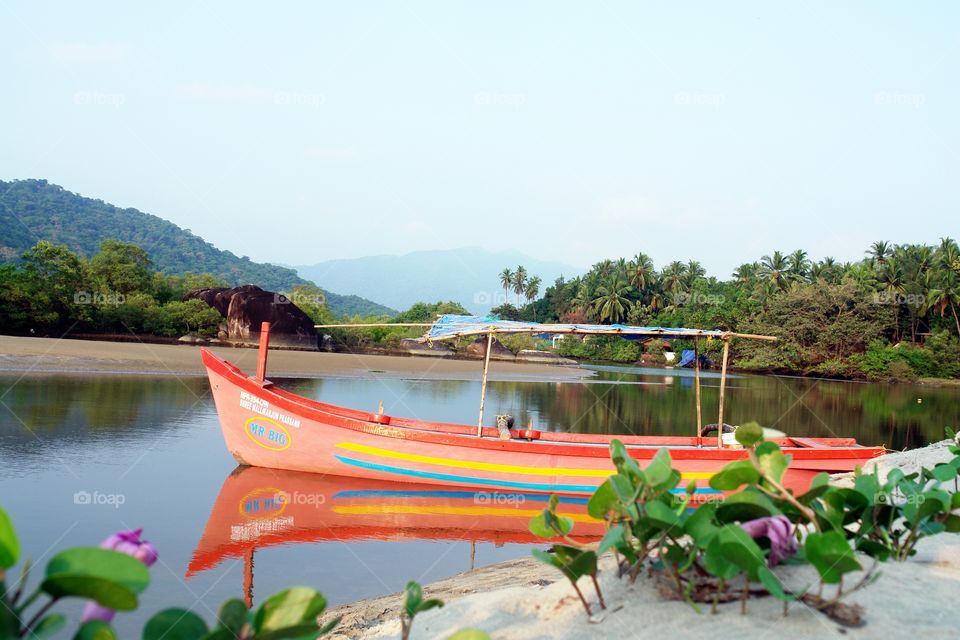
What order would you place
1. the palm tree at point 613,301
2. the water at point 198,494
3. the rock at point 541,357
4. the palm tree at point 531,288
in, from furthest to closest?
the palm tree at point 531,288 → the palm tree at point 613,301 → the rock at point 541,357 → the water at point 198,494

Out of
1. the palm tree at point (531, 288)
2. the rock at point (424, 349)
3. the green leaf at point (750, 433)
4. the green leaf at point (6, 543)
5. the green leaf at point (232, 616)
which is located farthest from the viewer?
the palm tree at point (531, 288)

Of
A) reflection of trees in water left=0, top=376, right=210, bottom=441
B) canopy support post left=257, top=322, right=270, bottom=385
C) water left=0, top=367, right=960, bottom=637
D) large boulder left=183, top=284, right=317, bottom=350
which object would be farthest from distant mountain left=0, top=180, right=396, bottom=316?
canopy support post left=257, top=322, right=270, bottom=385

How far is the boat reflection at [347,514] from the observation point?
8.08 metres

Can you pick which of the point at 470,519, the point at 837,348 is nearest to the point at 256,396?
the point at 470,519

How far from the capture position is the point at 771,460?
2340 millimetres

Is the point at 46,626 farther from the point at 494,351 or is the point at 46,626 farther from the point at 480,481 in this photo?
the point at 494,351

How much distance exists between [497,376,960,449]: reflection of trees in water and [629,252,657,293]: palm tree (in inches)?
978

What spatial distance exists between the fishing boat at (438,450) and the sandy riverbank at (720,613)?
23.8 feet

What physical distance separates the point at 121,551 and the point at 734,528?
1594mm

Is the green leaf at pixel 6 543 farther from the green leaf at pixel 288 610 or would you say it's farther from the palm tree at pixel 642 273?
the palm tree at pixel 642 273

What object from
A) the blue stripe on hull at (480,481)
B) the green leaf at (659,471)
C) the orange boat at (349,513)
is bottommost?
the orange boat at (349,513)

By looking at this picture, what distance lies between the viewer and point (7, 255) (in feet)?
168

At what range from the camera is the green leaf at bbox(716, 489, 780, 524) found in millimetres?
2125

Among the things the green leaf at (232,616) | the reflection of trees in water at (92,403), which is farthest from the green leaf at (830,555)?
the reflection of trees in water at (92,403)
